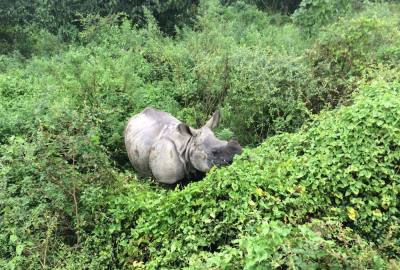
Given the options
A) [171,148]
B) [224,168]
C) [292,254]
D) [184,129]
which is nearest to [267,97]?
[184,129]

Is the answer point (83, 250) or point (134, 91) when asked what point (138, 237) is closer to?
point (83, 250)

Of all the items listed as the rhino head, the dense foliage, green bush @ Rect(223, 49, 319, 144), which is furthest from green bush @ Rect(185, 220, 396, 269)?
green bush @ Rect(223, 49, 319, 144)

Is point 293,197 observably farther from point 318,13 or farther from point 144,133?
point 318,13

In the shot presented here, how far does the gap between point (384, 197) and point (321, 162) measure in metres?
0.90

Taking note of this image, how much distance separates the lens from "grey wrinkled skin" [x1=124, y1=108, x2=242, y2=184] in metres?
7.15

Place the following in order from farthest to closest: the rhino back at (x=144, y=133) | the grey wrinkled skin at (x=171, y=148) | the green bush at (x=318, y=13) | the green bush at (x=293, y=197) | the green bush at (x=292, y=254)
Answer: the green bush at (x=318, y=13)
the rhino back at (x=144, y=133)
the grey wrinkled skin at (x=171, y=148)
the green bush at (x=293, y=197)
the green bush at (x=292, y=254)

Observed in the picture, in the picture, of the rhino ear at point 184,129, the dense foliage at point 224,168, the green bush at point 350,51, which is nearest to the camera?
the dense foliage at point 224,168

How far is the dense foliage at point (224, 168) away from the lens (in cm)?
537

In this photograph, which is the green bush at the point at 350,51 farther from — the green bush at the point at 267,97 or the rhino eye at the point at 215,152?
the rhino eye at the point at 215,152

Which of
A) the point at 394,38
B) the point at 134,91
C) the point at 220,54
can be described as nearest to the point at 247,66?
the point at 220,54

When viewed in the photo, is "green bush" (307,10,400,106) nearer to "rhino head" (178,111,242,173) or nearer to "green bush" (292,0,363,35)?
"green bush" (292,0,363,35)

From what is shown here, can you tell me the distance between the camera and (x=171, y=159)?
298 inches

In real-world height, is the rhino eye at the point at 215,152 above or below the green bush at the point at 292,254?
below

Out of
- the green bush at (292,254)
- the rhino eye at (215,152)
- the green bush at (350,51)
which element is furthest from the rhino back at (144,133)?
the green bush at (292,254)
